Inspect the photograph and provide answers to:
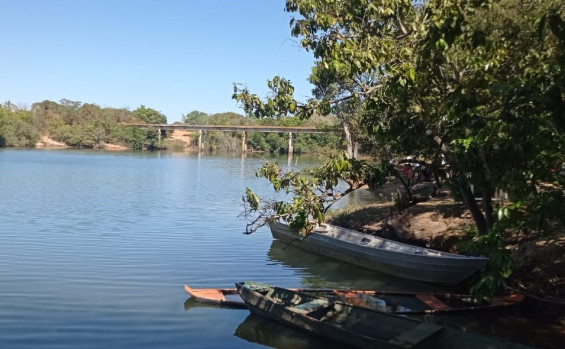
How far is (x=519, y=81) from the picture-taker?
285 inches

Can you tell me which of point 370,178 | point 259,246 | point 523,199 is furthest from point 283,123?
point 523,199

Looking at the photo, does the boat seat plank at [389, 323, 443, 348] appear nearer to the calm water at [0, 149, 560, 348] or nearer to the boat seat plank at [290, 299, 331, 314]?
the calm water at [0, 149, 560, 348]

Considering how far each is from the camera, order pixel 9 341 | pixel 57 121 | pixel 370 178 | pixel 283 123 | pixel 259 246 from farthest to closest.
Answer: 1. pixel 57 121
2. pixel 283 123
3. pixel 259 246
4. pixel 370 178
5. pixel 9 341

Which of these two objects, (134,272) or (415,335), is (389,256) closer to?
(415,335)

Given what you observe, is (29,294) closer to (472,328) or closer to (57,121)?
(472,328)

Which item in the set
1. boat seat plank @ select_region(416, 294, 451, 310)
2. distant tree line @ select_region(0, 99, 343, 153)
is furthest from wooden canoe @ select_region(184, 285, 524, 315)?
distant tree line @ select_region(0, 99, 343, 153)

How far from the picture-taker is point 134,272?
1311 cm

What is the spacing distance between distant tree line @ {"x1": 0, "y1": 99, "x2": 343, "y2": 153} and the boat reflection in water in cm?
7837

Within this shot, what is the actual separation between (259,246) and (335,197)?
23.8 ft

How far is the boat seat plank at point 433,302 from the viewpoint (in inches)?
399

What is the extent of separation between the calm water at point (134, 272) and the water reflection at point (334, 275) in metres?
0.03

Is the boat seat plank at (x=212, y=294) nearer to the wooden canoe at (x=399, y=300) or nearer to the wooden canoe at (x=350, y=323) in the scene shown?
the wooden canoe at (x=399, y=300)

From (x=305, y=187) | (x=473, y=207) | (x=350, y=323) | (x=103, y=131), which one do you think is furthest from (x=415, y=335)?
(x=103, y=131)

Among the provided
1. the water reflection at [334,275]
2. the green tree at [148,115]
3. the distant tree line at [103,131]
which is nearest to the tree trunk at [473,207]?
the water reflection at [334,275]
